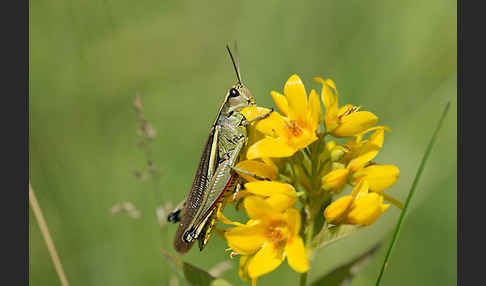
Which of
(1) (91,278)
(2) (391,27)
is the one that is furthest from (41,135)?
(2) (391,27)

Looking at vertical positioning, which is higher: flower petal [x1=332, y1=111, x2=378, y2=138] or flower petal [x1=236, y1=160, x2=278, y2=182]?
flower petal [x1=332, y1=111, x2=378, y2=138]

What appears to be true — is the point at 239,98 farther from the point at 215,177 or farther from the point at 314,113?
the point at 314,113

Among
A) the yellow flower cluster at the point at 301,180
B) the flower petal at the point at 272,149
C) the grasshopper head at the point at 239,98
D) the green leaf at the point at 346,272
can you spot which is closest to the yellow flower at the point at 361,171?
the yellow flower cluster at the point at 301,180

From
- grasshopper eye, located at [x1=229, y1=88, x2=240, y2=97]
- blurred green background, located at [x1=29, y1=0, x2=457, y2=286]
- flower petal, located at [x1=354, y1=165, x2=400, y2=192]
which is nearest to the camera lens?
flower petal, located at [x1=354, y1=165, x2=400, y2=192]

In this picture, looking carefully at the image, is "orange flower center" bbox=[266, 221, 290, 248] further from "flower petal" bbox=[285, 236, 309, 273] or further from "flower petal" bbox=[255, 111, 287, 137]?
"flower petal" bbox=[255, 111, 287, 137]

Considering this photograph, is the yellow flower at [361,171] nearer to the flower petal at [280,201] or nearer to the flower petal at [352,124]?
the flower petal at [352,124]

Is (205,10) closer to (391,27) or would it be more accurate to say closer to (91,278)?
(391,27)

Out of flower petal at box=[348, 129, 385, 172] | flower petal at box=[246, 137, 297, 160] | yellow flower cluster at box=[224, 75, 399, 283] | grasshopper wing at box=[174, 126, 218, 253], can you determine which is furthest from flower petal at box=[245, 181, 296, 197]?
grasshopper wing at box=[174, 126, 218, 253]

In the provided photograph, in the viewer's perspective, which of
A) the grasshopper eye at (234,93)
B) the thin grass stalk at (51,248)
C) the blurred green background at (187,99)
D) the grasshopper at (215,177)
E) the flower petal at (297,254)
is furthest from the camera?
the blurred green background at (187,99)
